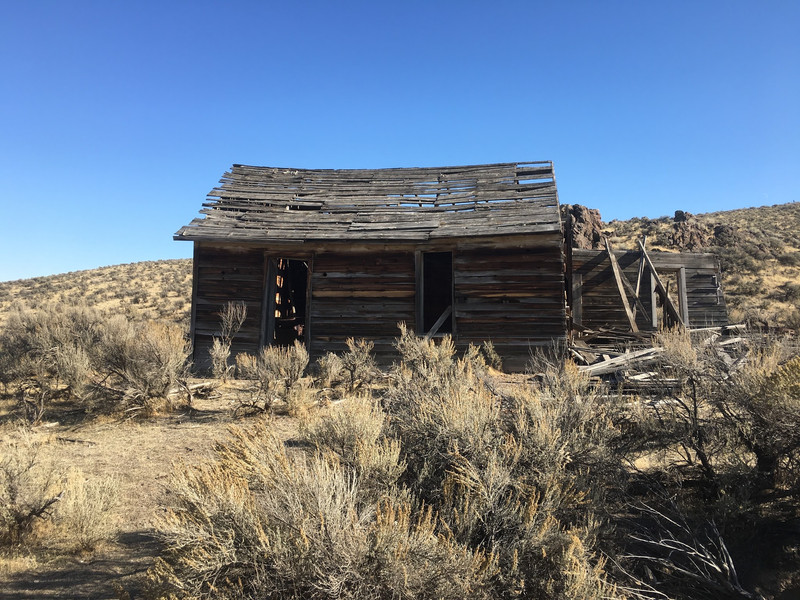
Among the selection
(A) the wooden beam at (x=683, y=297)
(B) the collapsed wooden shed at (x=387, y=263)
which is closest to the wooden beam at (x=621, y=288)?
(A) the wooden beam at (x=683, y=297)

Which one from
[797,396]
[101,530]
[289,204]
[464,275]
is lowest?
[101,530]

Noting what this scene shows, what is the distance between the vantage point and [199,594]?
213 centimetres

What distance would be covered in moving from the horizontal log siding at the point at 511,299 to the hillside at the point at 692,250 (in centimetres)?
847

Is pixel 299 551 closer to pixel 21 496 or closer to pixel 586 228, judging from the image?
pixel 21 496

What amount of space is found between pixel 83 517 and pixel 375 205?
911 centimetres

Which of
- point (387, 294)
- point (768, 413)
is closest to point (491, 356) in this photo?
point (387, 294)

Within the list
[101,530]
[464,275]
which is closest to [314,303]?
[464,275]

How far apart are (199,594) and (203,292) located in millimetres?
9547

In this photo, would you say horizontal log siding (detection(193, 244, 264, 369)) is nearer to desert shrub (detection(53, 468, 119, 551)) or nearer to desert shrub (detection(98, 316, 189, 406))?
desert shrub (detection(98, 316, 189, 406))

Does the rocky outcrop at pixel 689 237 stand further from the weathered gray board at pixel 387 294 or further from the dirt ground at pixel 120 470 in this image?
the dirt ground at pixel 120 470

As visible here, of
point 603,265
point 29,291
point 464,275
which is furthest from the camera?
point 29,291

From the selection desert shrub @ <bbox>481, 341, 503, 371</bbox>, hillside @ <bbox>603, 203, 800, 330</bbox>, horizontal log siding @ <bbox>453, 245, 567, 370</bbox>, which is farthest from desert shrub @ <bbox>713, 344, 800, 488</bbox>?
hillside @ <bbox>603, 203, 800, 330</bbox>

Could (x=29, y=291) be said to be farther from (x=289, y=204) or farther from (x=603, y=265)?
(x=603, y=265)

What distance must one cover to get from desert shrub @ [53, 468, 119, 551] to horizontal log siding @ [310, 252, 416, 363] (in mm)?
6809
